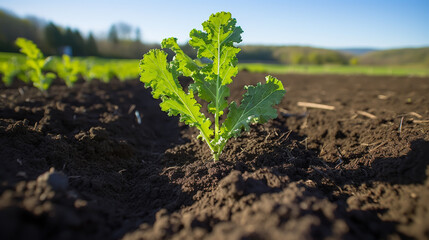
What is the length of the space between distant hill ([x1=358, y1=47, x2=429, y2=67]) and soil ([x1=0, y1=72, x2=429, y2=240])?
68094 millimetres

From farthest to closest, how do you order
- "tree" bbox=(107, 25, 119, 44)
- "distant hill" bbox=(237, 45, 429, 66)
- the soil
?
"tree" bbox=(107, 25, 119, 44)
"distant hill" bbox=(237, 45, 429, 66)
the soil

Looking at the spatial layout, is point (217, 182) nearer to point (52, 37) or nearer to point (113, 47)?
point (52, 37)

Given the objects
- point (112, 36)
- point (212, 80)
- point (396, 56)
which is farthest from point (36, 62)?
point (396, 56)

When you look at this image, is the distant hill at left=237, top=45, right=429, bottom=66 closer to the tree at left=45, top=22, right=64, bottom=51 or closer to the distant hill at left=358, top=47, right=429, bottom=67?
the distant hill at left=358, top=47, right=429, bottom=67

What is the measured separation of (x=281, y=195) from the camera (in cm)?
182

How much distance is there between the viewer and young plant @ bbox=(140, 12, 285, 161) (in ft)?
8.71

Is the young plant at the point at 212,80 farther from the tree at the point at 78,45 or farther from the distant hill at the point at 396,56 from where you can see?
the distant hill at the point at 396,56

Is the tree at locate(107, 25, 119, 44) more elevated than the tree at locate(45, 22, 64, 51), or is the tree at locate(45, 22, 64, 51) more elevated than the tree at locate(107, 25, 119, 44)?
the tree at locate(107, 25, 119, 44)

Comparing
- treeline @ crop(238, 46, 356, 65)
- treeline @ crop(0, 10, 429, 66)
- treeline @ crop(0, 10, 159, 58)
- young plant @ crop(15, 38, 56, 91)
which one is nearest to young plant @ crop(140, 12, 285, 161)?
young plant @ crop(15, 38, 56, 91)

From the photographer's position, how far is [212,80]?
2.80 meters

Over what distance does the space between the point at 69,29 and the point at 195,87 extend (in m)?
55.2

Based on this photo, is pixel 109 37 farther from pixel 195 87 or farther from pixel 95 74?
pixel 195 87

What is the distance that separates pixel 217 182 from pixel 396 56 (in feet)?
276

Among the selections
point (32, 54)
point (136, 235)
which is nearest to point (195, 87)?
point (136, 235)
